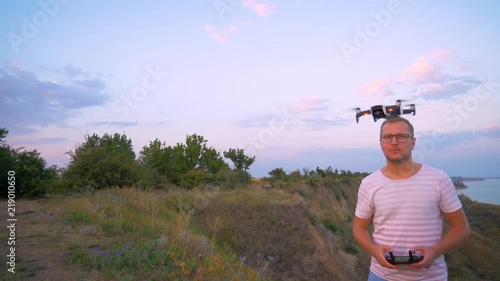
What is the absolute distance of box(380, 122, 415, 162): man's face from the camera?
8.61 ft

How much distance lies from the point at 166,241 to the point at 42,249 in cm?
218

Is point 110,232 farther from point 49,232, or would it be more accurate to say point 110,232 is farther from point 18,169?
point 18,169

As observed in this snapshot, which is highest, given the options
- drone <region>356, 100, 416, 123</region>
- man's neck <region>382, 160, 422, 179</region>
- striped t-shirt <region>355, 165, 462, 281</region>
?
drone <region>356, 100, 416, 123</region>

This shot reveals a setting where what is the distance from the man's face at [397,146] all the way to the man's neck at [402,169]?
0.04 meters

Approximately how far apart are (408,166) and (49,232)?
297 inches

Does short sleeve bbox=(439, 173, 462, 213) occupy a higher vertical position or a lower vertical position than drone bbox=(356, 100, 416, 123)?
lower

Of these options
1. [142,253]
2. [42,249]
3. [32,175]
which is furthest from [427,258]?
[32,175]

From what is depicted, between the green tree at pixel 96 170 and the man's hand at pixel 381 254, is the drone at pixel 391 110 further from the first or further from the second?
the green tree at pixel 96 170

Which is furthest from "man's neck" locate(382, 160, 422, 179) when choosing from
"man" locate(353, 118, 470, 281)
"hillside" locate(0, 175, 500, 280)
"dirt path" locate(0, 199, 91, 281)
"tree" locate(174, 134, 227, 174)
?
"tree" locate(174, 134, 227, 174)

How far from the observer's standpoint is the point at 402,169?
265cm

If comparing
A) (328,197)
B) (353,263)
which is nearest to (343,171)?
(328,197)

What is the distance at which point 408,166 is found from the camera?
2.65m

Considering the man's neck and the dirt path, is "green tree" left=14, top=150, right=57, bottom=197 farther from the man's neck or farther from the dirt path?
the man's neck

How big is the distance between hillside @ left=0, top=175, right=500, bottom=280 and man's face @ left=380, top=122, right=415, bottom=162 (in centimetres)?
357
